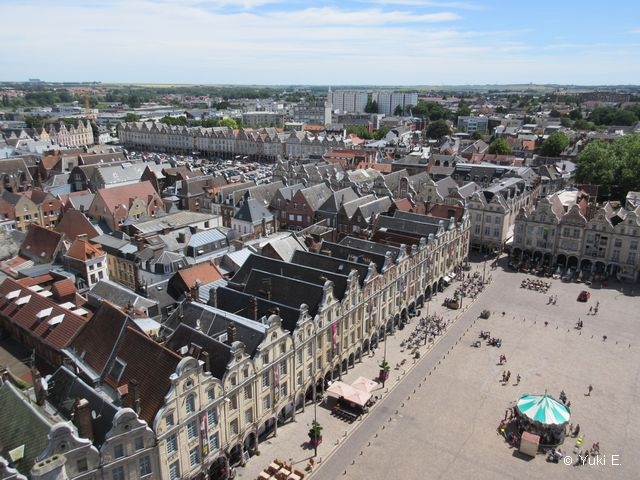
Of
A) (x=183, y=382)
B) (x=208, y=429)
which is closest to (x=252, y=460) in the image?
(x=208, y=429)

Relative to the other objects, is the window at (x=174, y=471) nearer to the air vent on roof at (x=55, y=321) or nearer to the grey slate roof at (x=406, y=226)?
the air vent on roof at (x=55, y=321)

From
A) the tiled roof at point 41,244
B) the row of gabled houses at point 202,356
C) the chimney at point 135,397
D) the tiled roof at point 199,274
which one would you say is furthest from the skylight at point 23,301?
the chimney at point 135,397

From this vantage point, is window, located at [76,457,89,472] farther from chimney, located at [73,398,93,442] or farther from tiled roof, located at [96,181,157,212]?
tiled roof, located at [96,181,157,212]

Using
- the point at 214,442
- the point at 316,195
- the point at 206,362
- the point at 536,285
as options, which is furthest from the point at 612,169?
the point at 214,442

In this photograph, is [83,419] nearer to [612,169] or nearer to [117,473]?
[117,473]

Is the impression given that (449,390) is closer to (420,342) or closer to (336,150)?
(420,342)

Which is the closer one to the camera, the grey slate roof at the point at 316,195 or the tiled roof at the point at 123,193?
the tiled roof at the point at 123,193
